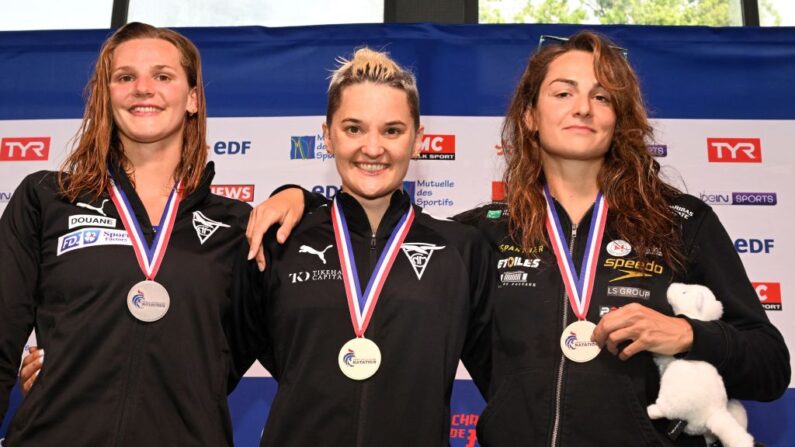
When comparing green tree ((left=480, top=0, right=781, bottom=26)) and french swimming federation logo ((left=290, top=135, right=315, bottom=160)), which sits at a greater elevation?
green tree ((left=480, top=0, right=781, bottom=26))

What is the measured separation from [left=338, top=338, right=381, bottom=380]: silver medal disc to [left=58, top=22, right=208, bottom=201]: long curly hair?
0.73 metres

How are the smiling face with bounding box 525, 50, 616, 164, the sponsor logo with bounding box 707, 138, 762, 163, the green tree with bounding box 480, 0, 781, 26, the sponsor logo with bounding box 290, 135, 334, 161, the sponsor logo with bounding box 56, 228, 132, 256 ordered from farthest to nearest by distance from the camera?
the green tree with bounding box 480, 0, 781, 26 → the sponsor logo with bounding box 290, 135, 334, 161 → the sponsor logo with bounding box 707, 138, 762, 163 → the smiling face with bounding box 525, 50, 616, 164 → the sponsor logo with bounding box 56, 228, 132, 256

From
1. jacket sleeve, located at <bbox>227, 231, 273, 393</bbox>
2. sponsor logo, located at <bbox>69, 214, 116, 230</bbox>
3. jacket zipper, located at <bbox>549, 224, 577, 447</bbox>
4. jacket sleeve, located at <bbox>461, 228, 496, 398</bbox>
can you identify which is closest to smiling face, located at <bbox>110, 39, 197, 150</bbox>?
sponsor logo, located at <bbox>69, 214, 116, 230</bbox>

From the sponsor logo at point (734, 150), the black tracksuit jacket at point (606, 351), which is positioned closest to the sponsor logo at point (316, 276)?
the black tracksuit jacket at point (606, 351)

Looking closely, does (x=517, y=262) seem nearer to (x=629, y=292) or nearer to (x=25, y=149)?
(x=629, y=292)

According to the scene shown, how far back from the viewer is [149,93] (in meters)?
2.28

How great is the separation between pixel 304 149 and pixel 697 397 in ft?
8.72

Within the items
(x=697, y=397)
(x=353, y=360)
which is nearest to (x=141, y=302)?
(x=353, y=360)

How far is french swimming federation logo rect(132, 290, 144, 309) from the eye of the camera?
1984mm

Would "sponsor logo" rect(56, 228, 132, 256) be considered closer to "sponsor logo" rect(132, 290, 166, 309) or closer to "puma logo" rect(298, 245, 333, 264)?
"sponsor logo" rect(132, 290, 166, 309)

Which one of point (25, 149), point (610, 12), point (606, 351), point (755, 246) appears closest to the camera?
point (606, 351)

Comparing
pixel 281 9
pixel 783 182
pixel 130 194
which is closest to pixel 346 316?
pixel 130 194

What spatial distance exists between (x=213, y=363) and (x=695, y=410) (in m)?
1.23

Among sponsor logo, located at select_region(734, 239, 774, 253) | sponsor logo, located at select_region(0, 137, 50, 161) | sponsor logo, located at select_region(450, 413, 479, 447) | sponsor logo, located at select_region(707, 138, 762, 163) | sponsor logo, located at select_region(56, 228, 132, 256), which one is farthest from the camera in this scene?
sponsor logo, located at select_region(0, 137, 50, 161)
